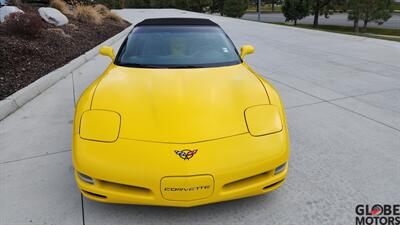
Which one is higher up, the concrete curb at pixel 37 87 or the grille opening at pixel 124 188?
the concrete curb at pixel 37 87

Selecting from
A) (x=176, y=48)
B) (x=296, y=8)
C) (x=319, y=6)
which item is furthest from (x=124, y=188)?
(x=296, y=8)

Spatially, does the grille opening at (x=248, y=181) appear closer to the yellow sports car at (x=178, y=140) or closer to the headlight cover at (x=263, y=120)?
the yellow sports car at (x=178, y=140)

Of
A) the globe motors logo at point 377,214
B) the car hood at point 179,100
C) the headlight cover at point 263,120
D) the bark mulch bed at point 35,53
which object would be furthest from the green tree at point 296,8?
the globe motors logo at point 377,214

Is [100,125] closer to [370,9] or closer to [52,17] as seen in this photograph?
[52,17]

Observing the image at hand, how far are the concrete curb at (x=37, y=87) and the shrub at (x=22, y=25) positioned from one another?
1.26 metres

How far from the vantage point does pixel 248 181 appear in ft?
7.29

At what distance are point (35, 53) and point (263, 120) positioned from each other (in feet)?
19.6

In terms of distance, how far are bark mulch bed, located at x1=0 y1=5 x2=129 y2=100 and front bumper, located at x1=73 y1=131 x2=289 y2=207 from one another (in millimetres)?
3293

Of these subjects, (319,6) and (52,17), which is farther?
(319,6)

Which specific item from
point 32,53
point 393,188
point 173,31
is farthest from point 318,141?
point 32,53

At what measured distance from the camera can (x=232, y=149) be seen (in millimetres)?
2160

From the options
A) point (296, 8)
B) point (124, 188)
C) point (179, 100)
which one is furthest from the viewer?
point (296, 8)

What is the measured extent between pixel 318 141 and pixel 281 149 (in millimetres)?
1360

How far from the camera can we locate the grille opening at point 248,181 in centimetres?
217
